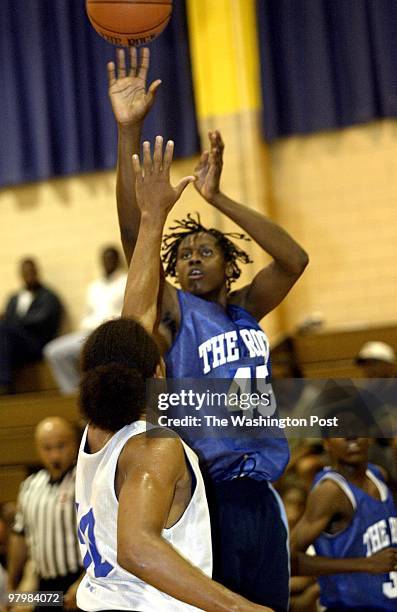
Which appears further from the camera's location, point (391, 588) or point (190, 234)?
point (391, 588)

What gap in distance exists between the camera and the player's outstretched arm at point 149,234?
2.80 meters

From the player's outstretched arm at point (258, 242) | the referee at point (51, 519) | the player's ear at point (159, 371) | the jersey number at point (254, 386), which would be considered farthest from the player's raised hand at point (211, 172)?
the referee at point (51, 519)

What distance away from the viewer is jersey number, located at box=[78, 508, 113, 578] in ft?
7.69

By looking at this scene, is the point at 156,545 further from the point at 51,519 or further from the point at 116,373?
the point at 51,519

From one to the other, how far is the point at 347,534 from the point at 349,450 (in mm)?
311

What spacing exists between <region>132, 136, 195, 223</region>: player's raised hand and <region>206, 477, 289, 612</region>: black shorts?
0.88m

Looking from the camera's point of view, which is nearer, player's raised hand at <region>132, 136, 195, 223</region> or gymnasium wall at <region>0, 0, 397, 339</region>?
player's raised hand at <region>132, 136, 195, 223</region>

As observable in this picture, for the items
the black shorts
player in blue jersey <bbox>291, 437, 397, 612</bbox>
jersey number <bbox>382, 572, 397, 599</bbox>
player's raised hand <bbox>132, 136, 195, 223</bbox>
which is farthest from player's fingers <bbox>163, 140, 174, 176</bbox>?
jersey number <bbox>382, 572, 397, 599</bbox>

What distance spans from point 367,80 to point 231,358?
5141mm

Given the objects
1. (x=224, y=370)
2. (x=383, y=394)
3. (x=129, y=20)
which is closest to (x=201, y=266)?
(x=224, y=370)

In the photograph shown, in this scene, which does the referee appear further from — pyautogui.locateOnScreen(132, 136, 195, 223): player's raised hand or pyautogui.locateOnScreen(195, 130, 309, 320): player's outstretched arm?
pyautogui.locateOnScreen(132, 136, 195, 223): player's raised hand

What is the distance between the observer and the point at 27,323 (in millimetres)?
8016

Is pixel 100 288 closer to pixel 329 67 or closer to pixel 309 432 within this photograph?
pixel 329 67

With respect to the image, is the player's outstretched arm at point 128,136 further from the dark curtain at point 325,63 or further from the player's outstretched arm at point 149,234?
the dark curtain at point 325,63
